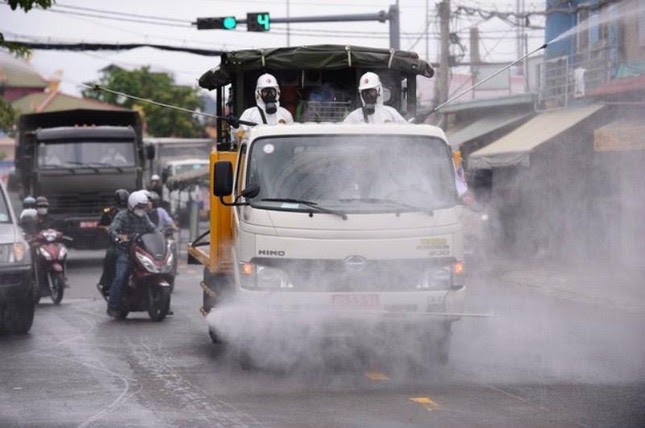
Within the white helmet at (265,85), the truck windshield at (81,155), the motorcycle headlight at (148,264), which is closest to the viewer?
the white helmet at (265,85)

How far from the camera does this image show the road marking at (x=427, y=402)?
9305mm

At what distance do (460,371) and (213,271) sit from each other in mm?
2766

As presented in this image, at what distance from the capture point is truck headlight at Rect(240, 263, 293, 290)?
11.0 m

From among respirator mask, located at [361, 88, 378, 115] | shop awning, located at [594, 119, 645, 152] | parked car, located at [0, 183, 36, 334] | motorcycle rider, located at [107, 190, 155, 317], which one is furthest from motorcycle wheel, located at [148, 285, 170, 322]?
shop awning, located at [594, 119, 645, 152]

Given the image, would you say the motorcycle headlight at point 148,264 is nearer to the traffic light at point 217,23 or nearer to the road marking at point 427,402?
the road marking at point 427,402

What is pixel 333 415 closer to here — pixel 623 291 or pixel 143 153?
pixel 623 291

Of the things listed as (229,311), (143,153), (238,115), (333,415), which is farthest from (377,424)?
(143,153)

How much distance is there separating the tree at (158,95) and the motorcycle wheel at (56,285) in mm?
56391

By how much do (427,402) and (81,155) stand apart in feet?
65.5

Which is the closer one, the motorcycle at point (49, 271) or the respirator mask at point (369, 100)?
the respirator mask at point (369, 100)

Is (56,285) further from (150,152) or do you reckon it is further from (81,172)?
(150,152)

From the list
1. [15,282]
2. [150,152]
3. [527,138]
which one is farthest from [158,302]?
[150,152]

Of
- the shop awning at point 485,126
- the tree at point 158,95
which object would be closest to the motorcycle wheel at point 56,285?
the shop awning at point 485,126

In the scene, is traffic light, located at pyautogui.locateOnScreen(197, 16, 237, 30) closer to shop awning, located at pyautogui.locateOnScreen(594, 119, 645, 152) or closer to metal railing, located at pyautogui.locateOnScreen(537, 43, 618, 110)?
metal railing, located at pyautogui.locateOnScreen(537, 43, 618, 110)
